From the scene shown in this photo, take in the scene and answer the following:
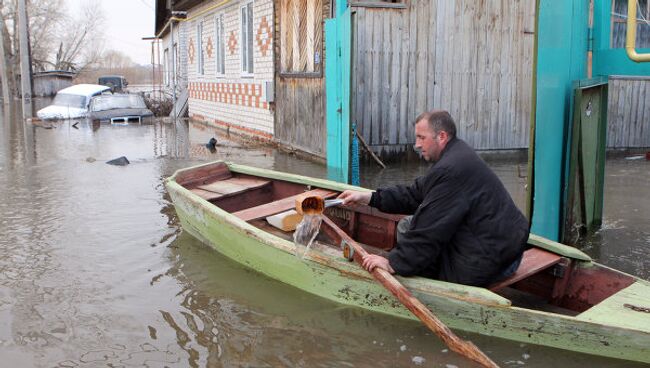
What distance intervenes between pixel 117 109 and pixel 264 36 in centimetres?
907

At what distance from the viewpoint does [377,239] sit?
6.15 meters

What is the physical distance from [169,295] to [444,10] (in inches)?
289

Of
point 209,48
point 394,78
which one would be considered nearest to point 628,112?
point 394,78

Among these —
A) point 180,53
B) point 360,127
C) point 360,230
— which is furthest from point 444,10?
point 180,53

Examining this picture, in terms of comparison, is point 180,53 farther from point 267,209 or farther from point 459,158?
point 459,158

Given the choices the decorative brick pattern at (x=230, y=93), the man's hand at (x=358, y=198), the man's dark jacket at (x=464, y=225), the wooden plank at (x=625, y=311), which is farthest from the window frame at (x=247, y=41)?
the wooden plank at (x=625, y=311)

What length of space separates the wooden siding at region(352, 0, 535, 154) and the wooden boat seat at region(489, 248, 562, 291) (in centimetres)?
614

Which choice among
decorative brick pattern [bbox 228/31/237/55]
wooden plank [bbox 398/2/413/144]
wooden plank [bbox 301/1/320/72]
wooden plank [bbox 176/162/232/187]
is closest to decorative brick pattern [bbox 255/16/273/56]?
wooden plank [bbox 301/1/320/72]

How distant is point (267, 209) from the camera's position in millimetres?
6188

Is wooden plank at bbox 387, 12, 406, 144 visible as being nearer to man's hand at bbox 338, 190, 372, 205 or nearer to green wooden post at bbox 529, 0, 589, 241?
green wooden post at bbox 529, 0, 589, 241

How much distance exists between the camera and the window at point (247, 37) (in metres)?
15.4

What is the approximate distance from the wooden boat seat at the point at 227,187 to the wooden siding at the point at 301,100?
3809 mm

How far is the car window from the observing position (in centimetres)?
2295

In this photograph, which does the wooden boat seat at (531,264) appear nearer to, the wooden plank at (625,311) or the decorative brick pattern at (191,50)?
the wooden plank at (625,311)
